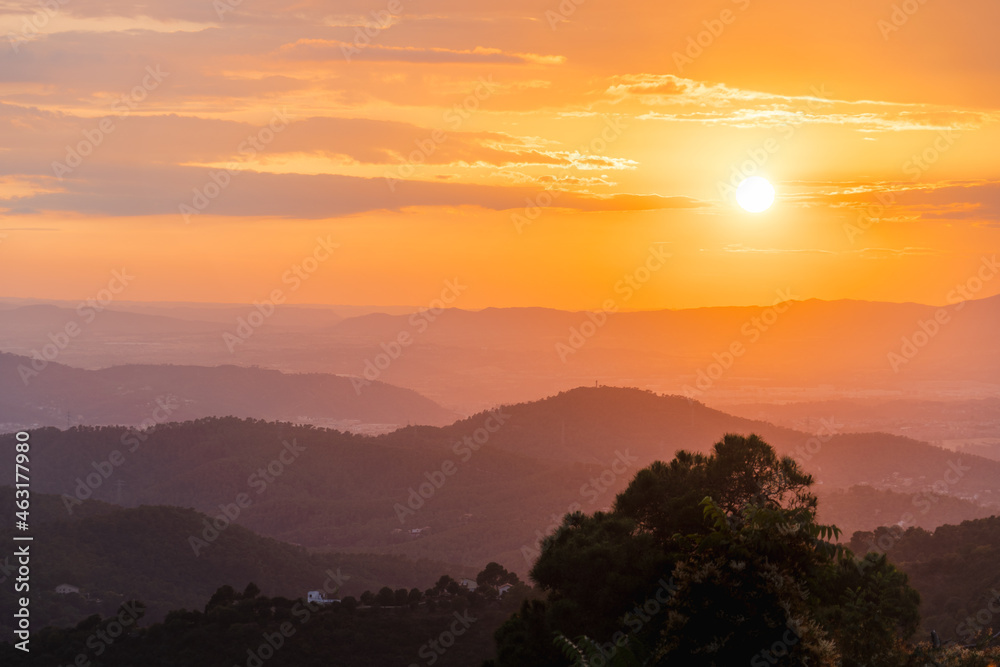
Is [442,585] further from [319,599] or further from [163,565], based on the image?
[163,565]

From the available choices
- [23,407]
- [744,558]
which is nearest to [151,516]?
[744,558]

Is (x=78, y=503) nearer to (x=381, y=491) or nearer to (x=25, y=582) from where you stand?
(x=25, y=582)

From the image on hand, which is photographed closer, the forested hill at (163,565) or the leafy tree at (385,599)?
the leafy tree at (385,599)

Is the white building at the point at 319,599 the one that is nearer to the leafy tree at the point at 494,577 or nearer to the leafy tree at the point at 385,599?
the leafy tree at the point at 385,599

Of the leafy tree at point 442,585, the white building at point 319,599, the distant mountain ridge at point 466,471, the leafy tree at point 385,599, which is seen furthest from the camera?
the distant mountain ridge at point 466,471

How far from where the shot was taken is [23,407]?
651 ft

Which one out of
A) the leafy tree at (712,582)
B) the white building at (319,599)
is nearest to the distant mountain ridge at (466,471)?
the white building at (319,599)

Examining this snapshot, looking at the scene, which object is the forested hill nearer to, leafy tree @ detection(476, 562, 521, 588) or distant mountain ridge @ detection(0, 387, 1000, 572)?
leafy tree @ detection(476, 562, 521, 588)

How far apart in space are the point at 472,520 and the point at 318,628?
155ft

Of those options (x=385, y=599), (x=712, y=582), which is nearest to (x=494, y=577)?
(x=385, y=599)

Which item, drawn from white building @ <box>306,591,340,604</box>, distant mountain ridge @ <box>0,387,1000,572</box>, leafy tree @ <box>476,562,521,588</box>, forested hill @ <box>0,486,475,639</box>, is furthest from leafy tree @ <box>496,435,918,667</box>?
distant mountain ridge @ <box>0,387,1000,572</box>

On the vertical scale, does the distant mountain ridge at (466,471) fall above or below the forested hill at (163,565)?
above

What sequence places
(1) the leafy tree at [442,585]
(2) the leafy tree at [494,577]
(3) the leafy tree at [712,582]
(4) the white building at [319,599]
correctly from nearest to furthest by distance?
1. (3) the leafy tree at [712,582]
2. (1) the leafy tree at [442,585]
3. (4) the white building at [319,599]
4. (2) the leafy tree at [494,577]

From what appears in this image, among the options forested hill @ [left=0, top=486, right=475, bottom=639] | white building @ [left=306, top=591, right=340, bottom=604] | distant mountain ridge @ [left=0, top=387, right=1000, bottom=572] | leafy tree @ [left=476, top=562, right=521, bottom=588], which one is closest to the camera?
white building @ [left=306, top=591, right=340, bottom=604]
